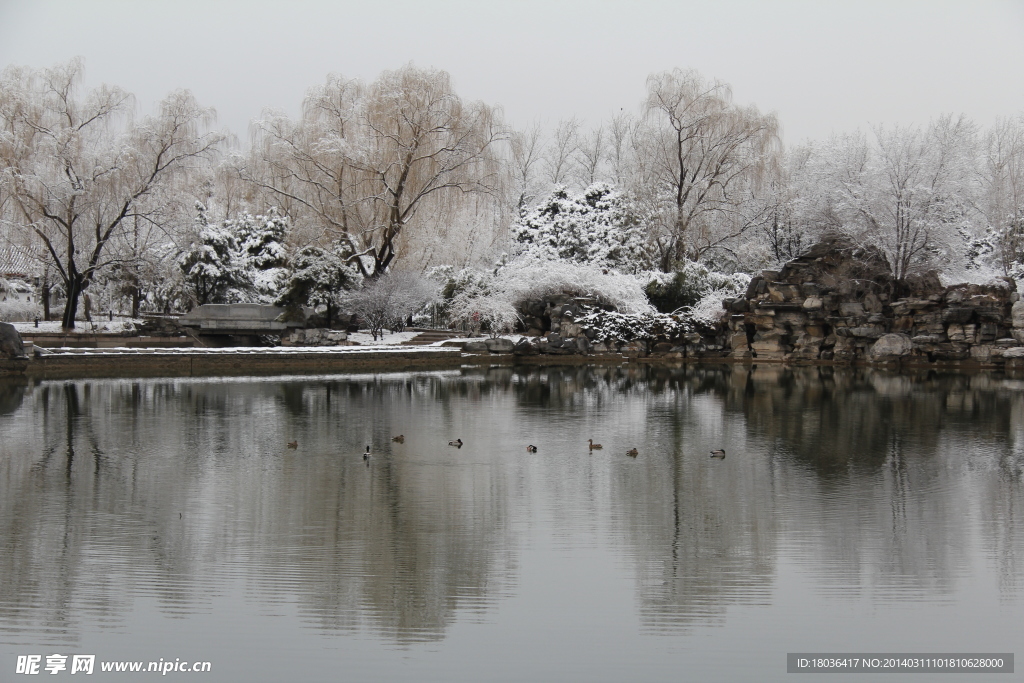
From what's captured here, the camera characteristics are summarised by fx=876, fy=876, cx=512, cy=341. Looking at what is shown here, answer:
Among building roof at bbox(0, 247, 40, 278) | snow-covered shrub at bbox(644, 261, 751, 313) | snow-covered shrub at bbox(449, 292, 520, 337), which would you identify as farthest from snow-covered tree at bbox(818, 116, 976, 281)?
building roof at bbox(0, 247, 40, 278)

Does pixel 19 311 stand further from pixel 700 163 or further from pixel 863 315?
pixel 863 315

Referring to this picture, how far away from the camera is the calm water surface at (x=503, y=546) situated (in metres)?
5.45

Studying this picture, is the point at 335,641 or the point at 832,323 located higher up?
the point at 832,323

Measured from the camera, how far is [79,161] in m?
28.5

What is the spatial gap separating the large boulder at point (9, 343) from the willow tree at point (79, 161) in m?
6.44

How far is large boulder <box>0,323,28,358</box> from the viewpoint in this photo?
2259cm

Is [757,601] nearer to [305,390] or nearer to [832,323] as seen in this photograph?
[305,390]

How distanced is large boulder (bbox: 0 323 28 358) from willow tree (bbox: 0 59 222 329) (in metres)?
6.44

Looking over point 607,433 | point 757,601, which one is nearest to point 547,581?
point 757,601

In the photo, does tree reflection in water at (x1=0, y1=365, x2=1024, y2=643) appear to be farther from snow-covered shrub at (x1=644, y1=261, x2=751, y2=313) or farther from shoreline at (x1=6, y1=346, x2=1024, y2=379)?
snow-covered shrub at (x1=644, y1=261, x2=751, y2=313)

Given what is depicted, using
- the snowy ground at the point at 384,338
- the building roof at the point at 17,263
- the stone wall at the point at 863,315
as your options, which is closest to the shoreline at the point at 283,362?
the stone wall at the point at 863,315

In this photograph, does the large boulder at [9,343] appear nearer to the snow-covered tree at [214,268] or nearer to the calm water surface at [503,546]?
the calm water surface at [503,546]

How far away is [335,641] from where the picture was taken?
5.47 metres

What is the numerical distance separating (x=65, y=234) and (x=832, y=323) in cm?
2670
